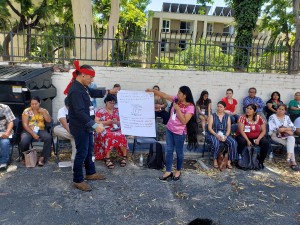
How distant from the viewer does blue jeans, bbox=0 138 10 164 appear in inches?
Result: 196

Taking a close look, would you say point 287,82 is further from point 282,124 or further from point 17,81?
point 17,81

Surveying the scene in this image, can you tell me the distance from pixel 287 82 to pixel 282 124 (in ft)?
8.37

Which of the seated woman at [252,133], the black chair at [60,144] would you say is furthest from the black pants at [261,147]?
the black chair at [60,144]

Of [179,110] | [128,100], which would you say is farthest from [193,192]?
[128,100]

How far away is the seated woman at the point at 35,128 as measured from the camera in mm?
5215

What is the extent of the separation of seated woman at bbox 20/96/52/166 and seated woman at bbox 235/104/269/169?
12.4ft

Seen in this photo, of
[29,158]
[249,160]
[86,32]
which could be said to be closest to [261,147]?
[249,160]

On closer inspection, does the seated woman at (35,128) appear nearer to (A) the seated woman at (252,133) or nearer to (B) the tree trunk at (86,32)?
(B) the tree trunk at (86,32)

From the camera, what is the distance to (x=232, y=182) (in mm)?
4863

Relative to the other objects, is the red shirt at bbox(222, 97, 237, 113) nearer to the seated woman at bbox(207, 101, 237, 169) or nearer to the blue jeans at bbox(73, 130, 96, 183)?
the seated woman at bbox(207, 101, 237, 169)

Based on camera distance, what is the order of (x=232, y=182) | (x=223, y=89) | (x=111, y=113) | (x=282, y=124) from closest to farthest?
(x=232, y=182), (x=111, y=113), (x=282, y=124), (x=223, y=89)

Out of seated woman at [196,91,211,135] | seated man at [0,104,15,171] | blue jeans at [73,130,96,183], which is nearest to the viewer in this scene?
blue jeans at [73,130,96,183]

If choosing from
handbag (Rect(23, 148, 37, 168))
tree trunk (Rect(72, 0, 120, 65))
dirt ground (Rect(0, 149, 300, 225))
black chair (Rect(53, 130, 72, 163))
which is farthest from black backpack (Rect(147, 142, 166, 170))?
tree trunk (Rect(72, 0, 120, 65))

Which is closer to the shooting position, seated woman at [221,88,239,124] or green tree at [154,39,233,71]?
seated woman at [221,88,239,124]
